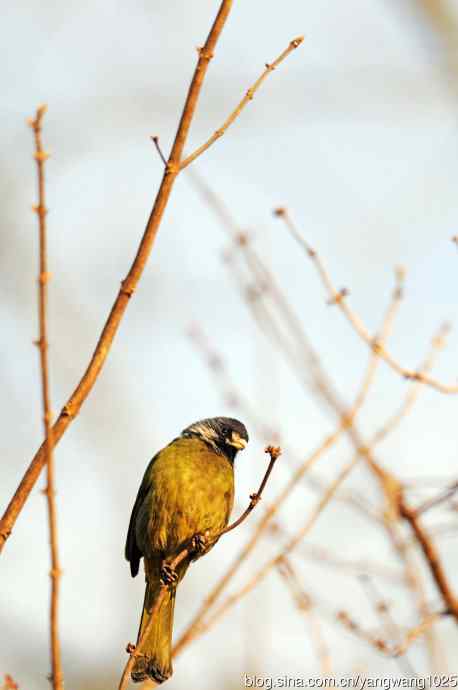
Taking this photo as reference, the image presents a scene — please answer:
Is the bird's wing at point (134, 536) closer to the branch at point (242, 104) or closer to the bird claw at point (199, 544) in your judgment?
the bird claw at point (199, 544)

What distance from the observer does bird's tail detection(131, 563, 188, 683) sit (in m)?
4.36

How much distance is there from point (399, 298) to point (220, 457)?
55.6 inches

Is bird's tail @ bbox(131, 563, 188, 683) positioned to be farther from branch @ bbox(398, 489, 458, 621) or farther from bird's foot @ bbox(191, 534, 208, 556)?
branch @ bbox(398, 489, 458, 621)

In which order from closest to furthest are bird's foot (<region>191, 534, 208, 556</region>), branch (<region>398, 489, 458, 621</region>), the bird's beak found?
branch (<region>398, 489, 458, 621</region>), bird's foot (<region>191, 534, 208, 556</region>), the bird's beak

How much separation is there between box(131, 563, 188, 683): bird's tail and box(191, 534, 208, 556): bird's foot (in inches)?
7.1

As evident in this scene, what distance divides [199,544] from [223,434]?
982mm

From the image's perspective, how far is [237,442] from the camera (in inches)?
218

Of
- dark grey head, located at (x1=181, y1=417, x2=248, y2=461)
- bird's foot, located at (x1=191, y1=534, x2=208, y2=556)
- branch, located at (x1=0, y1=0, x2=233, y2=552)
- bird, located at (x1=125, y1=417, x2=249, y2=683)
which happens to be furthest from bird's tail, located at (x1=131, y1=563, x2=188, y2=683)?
branch, located at (x1=0, y1=0, x2=233, y2=552)

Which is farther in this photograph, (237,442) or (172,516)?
(237,442)

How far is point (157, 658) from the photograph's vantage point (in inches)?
172

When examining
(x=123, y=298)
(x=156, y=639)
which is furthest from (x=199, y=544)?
(x=123, y=298)

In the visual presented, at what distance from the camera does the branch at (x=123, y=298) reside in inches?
107

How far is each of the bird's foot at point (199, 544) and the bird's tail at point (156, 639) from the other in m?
0.18

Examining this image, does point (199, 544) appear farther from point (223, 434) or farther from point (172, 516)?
point (223, 434)
